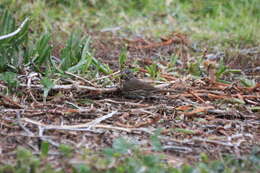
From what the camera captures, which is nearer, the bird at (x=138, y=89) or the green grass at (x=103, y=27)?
the green grass at (x=103, y=27)

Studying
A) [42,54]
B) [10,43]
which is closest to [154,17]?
[42,54]

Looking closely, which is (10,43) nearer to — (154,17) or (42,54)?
(42,54)

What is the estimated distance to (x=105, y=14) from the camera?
641 centimetres

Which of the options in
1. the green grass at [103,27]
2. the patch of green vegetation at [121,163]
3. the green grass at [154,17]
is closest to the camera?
the patch of green vegetation at [121,163]

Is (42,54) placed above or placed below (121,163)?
above

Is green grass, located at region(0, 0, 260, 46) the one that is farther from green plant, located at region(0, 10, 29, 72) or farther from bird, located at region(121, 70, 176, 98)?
bird, located at region(121, 70, 176, 98)

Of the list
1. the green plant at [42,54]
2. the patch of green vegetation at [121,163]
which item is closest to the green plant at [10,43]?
the green plant at [42,54]

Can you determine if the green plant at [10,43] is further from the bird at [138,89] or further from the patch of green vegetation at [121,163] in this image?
the patch of green vegetation at [121,163]

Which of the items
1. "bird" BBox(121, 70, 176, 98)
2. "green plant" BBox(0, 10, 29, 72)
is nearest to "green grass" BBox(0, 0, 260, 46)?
"green plant" BBox(0, 10, 29, 72)

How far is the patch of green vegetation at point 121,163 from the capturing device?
6.50ft

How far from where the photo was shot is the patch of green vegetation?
1.98 m

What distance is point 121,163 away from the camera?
212cm

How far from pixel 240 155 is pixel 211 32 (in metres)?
3.73

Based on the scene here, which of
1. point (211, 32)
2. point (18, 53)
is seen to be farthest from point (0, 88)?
point (211, 32)
